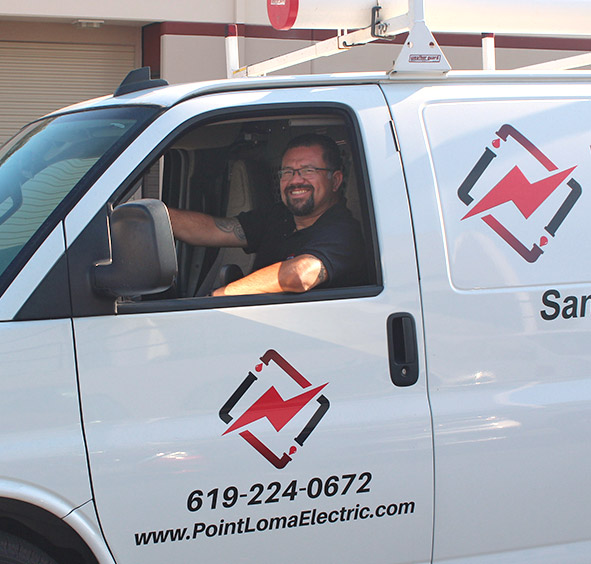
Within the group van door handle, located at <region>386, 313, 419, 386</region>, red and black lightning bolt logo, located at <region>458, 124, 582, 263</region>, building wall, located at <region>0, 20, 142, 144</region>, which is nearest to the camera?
van door handle, located at <region>386, 313, 419, 386</region>

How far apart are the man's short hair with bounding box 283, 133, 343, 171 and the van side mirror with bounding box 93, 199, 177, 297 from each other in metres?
0.86

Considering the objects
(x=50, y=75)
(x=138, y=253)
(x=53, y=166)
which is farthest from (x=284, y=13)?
(x=50, y=75)

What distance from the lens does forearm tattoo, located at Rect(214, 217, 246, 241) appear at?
3451 millimetres

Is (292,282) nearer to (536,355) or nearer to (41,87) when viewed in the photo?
(536,355)

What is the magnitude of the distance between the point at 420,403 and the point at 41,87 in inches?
363

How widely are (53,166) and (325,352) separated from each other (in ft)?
3.56

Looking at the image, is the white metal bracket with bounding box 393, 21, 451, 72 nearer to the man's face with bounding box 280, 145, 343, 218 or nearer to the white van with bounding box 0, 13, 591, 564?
the white van with bounding box 0, 13, 591, 564

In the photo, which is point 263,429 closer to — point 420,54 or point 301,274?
point 301,274

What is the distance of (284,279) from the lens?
2.76m

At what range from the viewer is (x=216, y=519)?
259cm

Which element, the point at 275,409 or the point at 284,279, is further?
the point at 284,279

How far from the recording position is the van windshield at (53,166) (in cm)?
255

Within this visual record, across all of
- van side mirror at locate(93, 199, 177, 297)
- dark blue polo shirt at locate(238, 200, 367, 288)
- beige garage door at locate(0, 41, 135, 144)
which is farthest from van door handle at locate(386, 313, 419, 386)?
beige garage door at locate(0, 41, 135, 144)

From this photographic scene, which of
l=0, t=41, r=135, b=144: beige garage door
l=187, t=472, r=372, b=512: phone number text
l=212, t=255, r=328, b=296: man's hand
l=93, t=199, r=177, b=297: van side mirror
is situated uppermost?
l=0, t=41, r=135, b=144: beige garage door
